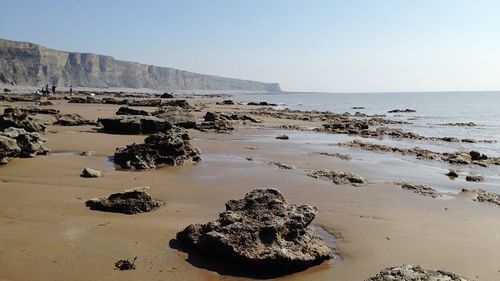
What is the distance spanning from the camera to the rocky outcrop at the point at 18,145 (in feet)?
32.3

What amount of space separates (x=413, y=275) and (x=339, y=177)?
6365 millimetres

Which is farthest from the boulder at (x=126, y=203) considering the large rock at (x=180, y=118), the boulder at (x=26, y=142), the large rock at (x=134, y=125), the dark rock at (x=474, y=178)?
the large rock at (x=180, y=118)

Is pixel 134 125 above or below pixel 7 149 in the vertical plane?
below

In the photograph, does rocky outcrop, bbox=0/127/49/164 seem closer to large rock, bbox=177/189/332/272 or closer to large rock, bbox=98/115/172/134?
large rock, bbox=98/115/172/134

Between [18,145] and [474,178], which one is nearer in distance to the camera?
[18,145]

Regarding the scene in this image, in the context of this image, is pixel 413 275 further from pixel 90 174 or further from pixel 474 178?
pixel 474 178

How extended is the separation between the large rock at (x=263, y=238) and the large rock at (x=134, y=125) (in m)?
12.0

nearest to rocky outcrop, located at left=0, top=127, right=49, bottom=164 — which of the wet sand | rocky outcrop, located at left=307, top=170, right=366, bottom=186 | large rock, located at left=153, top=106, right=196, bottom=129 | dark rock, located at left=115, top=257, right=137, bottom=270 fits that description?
the wet sand

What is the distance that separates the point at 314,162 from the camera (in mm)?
12695

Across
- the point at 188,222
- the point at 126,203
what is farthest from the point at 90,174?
the point at 188,222

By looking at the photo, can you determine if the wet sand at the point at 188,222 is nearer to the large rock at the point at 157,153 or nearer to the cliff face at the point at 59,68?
the large rock at the point at 157,153

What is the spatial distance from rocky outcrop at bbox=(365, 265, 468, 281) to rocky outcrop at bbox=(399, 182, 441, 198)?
542 centimetres

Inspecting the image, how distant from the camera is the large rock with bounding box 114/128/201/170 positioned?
10562 millimetres

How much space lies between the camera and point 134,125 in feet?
55.9
